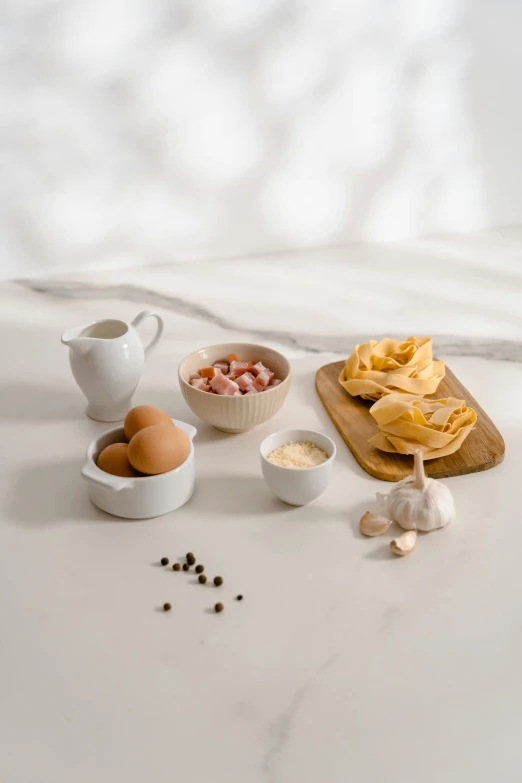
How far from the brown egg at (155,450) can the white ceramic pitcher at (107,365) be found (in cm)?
23

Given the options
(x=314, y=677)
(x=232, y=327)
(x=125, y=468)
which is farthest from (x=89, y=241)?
(x=314, y=677)

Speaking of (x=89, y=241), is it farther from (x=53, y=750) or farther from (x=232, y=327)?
(x=53, y=750)

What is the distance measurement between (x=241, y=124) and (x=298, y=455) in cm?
114

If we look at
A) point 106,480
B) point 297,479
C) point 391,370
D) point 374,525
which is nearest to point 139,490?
point 106,480

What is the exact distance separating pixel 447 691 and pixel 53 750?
394 mm

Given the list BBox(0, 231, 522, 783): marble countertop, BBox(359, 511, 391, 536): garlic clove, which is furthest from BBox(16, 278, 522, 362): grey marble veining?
BBox(359, 511, 391, 536): garlic clove

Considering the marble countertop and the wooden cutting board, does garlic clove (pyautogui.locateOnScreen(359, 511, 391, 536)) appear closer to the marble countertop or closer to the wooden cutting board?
the marble countertop

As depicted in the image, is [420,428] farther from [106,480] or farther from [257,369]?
[106,480]

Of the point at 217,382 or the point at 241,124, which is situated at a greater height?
the point at 241,124

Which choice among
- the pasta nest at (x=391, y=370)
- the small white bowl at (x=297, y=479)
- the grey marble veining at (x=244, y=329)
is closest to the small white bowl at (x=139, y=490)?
the small white bowl at (x=297, y=479)

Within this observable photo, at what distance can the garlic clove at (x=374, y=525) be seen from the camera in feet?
3.51

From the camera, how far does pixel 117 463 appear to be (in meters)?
1.11

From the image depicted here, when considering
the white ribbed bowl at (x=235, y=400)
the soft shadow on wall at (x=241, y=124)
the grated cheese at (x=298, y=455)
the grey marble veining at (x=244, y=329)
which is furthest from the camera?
the soft shadow on wall at (x=241, y=124)

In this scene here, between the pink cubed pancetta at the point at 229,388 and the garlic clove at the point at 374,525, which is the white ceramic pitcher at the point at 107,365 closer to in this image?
the pink cubed pancetta at the point at 229,388
